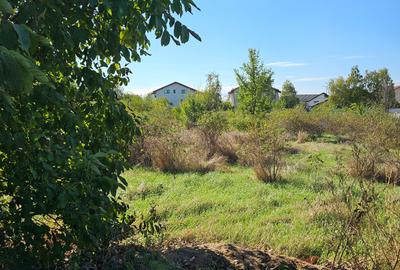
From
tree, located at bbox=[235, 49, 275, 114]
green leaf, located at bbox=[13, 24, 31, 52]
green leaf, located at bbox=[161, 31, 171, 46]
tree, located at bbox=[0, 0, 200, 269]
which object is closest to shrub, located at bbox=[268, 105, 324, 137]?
tree, located at bbox=[235, 49, 275, 114]

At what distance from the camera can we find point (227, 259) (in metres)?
4.08

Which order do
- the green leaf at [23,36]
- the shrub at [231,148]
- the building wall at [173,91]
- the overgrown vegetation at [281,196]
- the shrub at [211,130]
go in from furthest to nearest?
the building wall at [173,91]
the shrub at [211,130]
the shrub at [231,148]
the overgrown vegetation at [281,196]
the green leaf at [23,36]

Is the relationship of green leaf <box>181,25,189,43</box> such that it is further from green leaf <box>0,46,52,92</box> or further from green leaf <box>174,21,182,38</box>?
green leaf <box>0,46,52,92</box>

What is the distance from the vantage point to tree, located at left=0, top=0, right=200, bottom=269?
7.71 feet

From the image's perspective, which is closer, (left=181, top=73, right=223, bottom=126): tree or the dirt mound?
the dirt mound

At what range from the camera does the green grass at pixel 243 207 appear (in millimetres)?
5152

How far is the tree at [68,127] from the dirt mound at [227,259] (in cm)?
88

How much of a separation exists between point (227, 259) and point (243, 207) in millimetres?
2792

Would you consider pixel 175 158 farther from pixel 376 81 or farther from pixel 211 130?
pixel 376 81

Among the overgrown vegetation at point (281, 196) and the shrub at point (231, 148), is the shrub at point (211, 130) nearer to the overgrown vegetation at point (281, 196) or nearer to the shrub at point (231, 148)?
the overgrown vegetation at point (281, 196)

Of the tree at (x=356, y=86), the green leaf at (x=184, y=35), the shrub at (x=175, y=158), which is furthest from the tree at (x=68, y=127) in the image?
the tree at (x=356, y=86)

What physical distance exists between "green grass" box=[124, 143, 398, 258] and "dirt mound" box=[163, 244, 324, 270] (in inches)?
18.3

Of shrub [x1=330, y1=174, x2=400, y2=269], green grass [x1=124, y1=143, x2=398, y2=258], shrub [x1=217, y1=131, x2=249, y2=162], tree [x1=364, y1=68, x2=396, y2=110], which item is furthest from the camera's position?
tree [x1=364, y1=68, x2=396, y2=110]

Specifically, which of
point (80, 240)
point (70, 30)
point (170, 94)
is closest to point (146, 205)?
point (80, 240)
